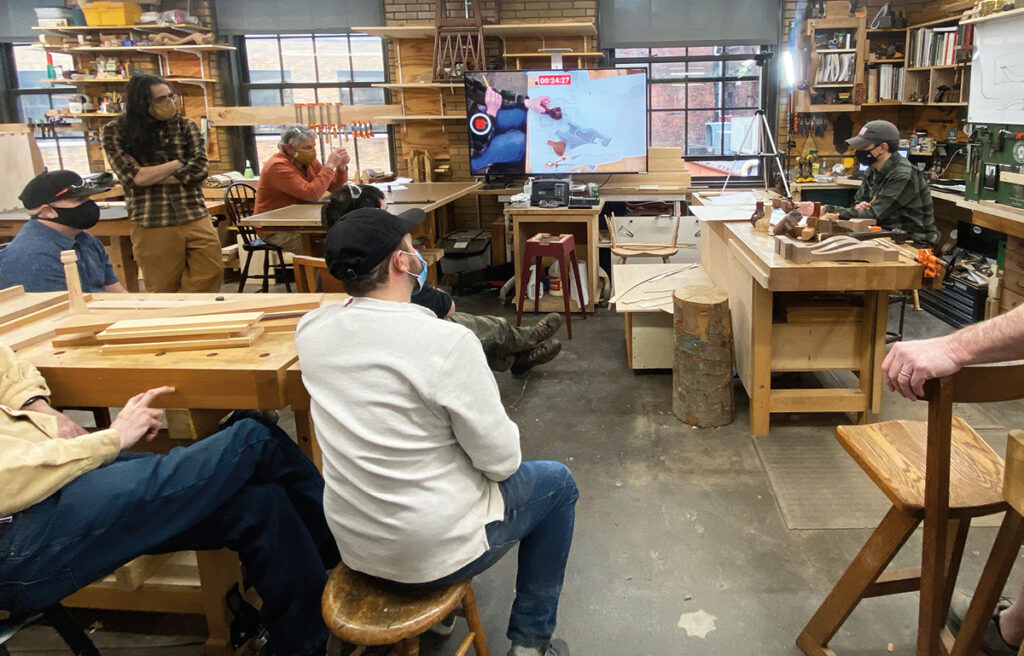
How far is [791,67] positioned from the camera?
6227 millimetres

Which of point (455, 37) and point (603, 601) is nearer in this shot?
point (603, 601)

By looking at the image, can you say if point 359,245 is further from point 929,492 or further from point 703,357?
point 703,357

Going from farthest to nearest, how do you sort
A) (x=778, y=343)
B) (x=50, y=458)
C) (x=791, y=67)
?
(x=791, y=67) → (x=778, y=343) → (x=50, y=458)

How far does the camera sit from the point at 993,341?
4.52ft

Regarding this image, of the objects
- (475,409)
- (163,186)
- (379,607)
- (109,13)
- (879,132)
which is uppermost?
(109,13)

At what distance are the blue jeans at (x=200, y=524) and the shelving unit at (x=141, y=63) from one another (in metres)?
5.95

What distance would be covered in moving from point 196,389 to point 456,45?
5.23 metres

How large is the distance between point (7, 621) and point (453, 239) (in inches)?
198

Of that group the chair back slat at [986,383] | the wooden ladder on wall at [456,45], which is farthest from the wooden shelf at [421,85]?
the chair back slat at [986,383]

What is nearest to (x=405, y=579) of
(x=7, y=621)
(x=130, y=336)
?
(x=7, y=621)

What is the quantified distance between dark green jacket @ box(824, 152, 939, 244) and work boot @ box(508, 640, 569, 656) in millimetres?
3101

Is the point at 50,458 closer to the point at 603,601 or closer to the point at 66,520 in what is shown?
the point at 66,520

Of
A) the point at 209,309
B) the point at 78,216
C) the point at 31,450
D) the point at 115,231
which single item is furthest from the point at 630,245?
the point at 31,450

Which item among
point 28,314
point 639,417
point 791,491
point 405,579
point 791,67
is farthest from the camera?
point 791,67
